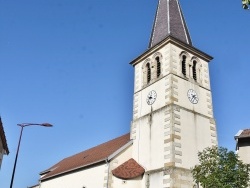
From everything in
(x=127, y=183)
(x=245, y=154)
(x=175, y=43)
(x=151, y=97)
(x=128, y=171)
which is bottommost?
(x=127, y=183)

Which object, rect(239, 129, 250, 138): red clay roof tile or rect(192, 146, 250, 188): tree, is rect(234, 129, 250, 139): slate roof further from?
rect(192, 146, 250, 188): tree

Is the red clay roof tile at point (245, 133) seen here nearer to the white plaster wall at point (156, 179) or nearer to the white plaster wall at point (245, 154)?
the white plaster wall at point (245, 154)

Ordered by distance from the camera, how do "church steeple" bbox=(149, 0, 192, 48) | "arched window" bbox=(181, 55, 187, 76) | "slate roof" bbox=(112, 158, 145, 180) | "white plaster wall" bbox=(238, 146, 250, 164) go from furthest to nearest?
"church steeple" bbox=(149, 0, 192, 48) < "arched window" bbox=(181, 55, 187, 76) < "white plaster wall" bbox=(238, 146, 250, 164) < "slate roof" bbox=(112, 158, 145, 180)

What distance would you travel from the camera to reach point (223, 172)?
590 inches

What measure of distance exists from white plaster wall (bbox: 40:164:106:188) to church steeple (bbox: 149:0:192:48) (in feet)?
35.8

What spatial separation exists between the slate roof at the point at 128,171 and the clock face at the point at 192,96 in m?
5.74

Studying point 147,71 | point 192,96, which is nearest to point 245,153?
point 192,96

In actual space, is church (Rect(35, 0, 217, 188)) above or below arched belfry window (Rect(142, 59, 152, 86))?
below

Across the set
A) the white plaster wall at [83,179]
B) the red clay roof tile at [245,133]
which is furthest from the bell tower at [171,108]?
the white plaster wall at [83,179]

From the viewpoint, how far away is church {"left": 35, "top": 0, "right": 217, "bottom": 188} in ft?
58.6

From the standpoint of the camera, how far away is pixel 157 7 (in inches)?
1115

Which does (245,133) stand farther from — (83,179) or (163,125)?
A: (83,179)

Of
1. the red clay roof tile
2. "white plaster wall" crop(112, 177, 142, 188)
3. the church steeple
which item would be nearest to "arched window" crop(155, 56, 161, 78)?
the church steeple

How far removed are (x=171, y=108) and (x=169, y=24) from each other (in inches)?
342
